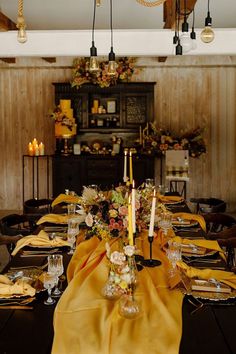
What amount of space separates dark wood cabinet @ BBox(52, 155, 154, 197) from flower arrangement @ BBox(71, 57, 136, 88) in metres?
1.21

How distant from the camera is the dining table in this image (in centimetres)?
166

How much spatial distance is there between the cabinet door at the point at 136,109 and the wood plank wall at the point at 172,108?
14.1 inches

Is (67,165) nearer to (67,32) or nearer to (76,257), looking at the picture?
(67,32)

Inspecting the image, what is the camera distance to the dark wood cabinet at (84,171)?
24.3ft

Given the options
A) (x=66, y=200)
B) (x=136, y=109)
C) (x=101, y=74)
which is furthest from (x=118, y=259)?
(x=136, y=109)

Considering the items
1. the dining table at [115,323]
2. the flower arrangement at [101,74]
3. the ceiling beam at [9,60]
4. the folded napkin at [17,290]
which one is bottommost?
the dining table at [115,323]

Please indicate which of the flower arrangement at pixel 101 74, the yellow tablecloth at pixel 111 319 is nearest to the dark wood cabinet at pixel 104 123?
the flower arrangement at pixel 101 74

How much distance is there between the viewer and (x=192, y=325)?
72.5 inches

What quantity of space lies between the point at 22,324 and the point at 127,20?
4705 mm

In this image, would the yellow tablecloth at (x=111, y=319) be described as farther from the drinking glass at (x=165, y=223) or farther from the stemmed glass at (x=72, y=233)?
the drinking glass at (x=165, y=223)

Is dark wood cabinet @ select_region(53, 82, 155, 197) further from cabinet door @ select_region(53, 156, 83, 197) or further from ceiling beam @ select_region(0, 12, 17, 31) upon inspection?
ceiling beam @ select_region(0, 12, 17, 31)

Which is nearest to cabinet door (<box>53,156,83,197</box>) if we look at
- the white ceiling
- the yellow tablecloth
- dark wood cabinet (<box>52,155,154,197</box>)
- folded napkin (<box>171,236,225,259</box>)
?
dark wood cabinet (<box>52,155,154,197</box>)

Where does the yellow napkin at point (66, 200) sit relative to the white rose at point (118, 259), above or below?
above

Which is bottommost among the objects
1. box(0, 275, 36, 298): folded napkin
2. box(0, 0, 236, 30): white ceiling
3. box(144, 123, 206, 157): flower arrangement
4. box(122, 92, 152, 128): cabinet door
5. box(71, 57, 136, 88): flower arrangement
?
box(0, 275, 36, 298): folded napkin
